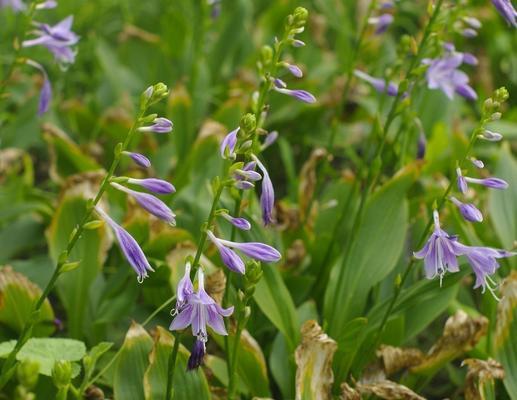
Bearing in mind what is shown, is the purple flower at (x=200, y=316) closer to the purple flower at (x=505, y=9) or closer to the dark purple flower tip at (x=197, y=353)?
the dark purple flower tip at (x=197, y=353)

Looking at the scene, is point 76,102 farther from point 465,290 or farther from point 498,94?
point 498,94

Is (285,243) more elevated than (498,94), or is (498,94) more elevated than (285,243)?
(498,94)

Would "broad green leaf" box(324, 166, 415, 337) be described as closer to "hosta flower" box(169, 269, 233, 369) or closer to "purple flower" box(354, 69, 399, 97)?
"purple flower" box(354, 69, 399, 97)

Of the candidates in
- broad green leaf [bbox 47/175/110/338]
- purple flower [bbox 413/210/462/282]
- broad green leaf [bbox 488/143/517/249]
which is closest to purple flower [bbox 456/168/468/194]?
purple flower [bbox 413/210/462/282]

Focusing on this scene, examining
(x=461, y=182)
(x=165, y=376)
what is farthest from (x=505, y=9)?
(x=165, y=376)

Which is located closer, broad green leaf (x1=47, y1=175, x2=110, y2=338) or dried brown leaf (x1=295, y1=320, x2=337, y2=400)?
dried brown leaf (x1=295, y1=320, x2=337, y2=400)

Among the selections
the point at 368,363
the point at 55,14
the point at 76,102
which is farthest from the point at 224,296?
the point at 55,14

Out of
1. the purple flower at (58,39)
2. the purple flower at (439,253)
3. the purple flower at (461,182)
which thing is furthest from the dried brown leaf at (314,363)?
the purple flower at (58,39)
